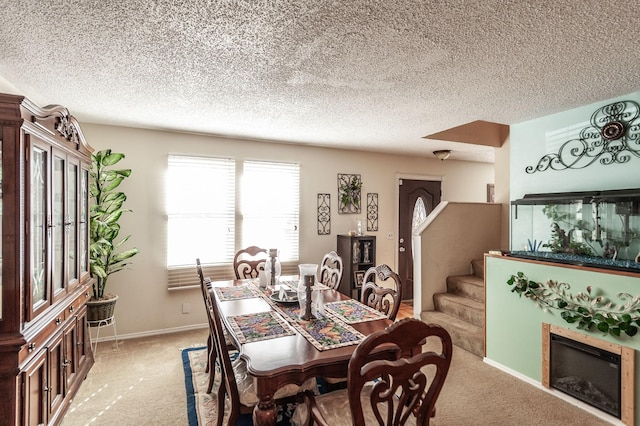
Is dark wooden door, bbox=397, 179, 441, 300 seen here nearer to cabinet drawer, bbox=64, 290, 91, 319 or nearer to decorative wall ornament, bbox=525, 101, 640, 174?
decorative wall ornament, bbox=525, 101, 640, 174

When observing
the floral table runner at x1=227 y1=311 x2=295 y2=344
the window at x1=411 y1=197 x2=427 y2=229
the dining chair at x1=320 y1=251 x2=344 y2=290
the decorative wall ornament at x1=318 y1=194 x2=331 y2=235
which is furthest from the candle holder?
the window at x1=411 y1=197 x2=427 y2=229

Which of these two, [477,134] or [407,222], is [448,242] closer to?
[407,222]

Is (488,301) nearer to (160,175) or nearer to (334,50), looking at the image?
(334,50)

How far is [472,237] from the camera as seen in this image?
4582mm

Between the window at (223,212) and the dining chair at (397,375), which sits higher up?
the window at (223,212)

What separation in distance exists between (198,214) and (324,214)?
1.83 m

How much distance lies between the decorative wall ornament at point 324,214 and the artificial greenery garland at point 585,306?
103 inches

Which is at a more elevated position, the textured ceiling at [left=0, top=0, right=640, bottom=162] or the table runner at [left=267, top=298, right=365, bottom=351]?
the textured ceiling at [left=0, top=0, right=640, bottom=162]

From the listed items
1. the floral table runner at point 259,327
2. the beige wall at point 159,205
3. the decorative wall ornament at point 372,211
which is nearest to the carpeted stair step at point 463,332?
the decorative wall ornament at point 372,211

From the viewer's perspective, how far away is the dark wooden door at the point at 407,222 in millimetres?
5672

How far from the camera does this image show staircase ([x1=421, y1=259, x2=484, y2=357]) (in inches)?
144

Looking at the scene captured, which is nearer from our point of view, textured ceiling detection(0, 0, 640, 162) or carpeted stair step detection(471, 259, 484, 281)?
textured ceiling detection(0, 0, 640, 162)

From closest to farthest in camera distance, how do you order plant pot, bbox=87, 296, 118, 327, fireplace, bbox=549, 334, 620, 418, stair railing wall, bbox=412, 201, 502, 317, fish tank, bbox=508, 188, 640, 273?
fireplace, bbox=549, 334, 620, 418 < fish tank, bbox=508, 188, 640, 273 < plant pot, bbox=87, 296, 118, 327 < stair railing wall, bbox=412, 201, 502, 317

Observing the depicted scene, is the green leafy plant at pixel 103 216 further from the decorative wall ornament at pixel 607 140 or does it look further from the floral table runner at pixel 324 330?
the decorative wall ornament at pixel 607 140
